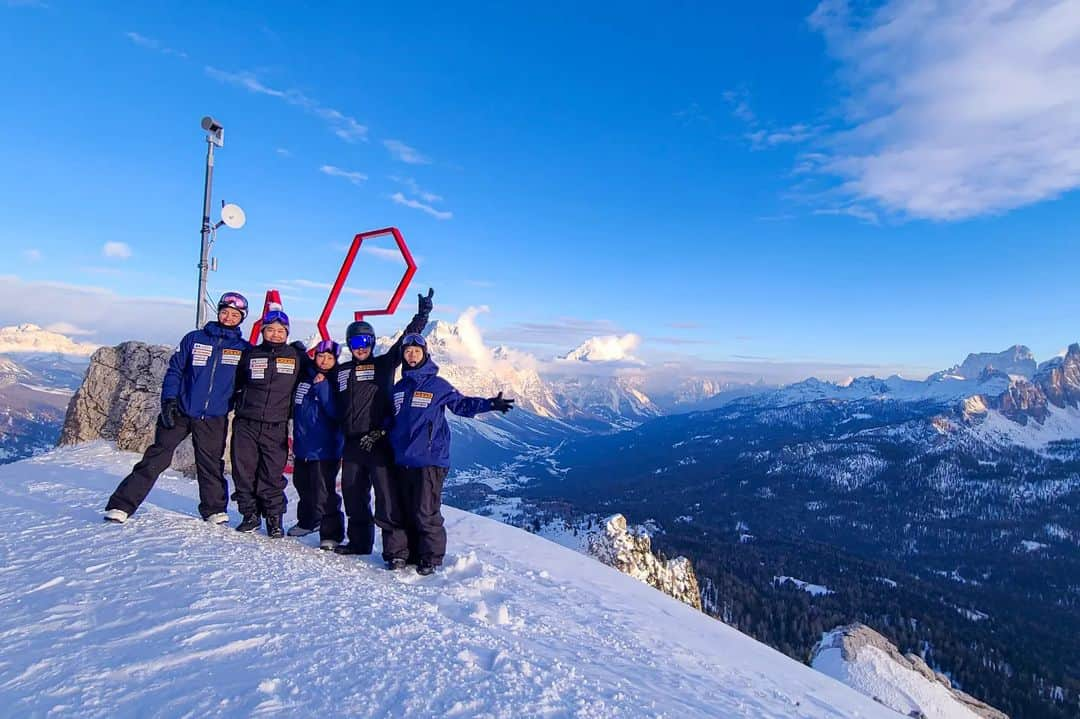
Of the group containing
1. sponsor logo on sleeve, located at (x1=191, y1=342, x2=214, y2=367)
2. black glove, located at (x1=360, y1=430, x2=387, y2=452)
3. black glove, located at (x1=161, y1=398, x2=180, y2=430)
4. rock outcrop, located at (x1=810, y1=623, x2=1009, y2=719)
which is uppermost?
sponsor logo on sleeve, located at (x1=191, y1=342, x2=214, y2=367)

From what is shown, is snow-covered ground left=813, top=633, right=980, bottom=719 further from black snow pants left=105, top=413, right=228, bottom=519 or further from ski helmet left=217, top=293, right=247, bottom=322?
ski helmet left=217, top=293, right=247, bottom=322

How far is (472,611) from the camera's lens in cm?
612

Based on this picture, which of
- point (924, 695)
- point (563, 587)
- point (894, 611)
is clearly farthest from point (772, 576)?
point (563, 587)

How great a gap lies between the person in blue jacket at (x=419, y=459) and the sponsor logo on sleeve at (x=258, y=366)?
2071 mm

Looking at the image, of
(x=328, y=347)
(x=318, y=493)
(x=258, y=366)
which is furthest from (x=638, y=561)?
(x=258, y=366)

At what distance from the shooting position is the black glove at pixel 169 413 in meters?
7.96

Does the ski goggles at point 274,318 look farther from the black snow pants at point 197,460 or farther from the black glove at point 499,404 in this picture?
the black glove at point 499,404

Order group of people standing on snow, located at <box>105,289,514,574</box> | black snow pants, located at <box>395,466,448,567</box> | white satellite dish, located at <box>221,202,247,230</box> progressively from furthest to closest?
white satellite dish, located at <box>221,202,247,230</box> → group of people standing on snow, located at <box>105,289,514,574</box> → black snow pants, located at <box>395,466,448,567</box>

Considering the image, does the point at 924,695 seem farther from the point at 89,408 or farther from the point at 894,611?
the point at 894,611

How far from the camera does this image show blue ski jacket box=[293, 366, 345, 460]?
8430 millimetres

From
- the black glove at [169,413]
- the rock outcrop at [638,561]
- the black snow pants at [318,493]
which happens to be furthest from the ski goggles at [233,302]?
the rock outcrop at [638,561]

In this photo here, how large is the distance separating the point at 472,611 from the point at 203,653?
110 inches

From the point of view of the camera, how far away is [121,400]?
1555 centimetres

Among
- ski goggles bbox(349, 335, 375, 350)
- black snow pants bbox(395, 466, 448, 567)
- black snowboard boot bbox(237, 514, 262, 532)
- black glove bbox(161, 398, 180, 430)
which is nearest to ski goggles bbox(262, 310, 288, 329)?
ski goggles bbox(349, 335, 375, 350)
